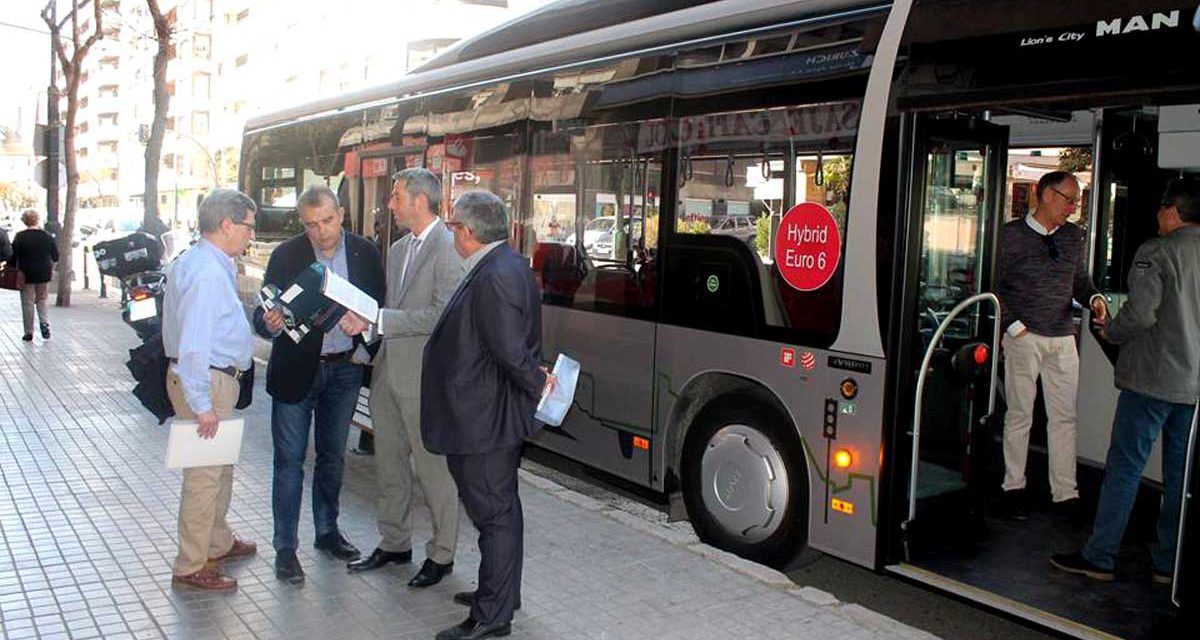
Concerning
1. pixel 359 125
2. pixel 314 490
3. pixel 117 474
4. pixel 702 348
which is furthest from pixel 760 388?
pixel 359 125

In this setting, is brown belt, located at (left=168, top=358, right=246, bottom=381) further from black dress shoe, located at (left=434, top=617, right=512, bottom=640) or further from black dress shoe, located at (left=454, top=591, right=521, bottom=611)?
black dress shoe, located at (left=434, top=617, right=512, bottom=640)

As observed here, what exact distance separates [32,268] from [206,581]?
11607 millimetres

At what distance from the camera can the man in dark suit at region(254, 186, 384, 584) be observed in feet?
17.0

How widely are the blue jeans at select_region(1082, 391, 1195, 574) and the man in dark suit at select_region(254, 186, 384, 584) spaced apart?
12.4ft

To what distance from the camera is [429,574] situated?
518 centimetres

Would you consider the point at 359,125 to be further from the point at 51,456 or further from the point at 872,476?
the point at 872,476

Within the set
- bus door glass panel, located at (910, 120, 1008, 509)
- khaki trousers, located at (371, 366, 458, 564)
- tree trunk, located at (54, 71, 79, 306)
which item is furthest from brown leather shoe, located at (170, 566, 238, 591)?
tree trunk, located at (54, 71, 79, 306)

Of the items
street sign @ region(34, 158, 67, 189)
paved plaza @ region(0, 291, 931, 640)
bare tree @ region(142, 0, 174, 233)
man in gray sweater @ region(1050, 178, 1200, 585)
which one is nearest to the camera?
paved plaza @ region(0, 291, 931, 640)

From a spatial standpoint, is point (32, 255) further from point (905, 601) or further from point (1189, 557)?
point (1189, 557)

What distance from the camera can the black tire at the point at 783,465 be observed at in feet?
18.7

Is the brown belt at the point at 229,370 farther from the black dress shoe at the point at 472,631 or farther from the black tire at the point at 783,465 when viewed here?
the black tire at the point at 783,465

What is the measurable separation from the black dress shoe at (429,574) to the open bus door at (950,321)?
2.28 metres

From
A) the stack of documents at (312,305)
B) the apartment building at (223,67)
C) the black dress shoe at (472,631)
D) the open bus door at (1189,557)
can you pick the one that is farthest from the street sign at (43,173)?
the open bus door at (1189,557)

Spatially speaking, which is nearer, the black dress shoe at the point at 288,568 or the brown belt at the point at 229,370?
the brown belt at the point at 229,370
